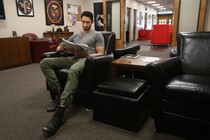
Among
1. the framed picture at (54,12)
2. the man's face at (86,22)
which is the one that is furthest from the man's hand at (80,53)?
the framed picture at (54,12)

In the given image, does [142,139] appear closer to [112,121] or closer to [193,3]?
[112,121]

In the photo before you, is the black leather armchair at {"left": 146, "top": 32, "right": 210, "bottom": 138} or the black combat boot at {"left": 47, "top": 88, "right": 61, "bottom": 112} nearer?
the black leather armchair at {"left": 146, "top": 32, "right": 210, "bottom": 138}

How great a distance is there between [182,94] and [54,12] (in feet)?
19.0

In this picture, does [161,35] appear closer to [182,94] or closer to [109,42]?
[109,42]

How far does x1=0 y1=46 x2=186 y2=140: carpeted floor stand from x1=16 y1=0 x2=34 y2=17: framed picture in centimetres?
318

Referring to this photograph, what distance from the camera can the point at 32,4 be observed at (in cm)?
518

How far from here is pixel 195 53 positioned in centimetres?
187

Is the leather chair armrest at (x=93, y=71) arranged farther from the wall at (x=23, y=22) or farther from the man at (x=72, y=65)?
the wall at (x=23, y=22)

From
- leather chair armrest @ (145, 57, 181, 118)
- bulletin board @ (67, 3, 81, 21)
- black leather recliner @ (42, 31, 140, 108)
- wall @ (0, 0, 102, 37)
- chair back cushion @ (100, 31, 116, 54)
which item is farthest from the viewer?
bulletin board @ (67, 3, 81, 21)

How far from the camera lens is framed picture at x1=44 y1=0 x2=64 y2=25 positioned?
5738mm

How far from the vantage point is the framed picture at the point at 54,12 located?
5738 millimetres

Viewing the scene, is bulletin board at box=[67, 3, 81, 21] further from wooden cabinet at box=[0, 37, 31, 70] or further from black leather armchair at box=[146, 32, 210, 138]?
black leather armchair at box=[146, 32, 210, 138]

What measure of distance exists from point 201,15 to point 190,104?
4378mm

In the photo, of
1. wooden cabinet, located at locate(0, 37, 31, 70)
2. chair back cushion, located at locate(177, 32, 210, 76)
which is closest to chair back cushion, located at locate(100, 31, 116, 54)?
chair back cushion, located at locate(177, 32, 210, 76)
